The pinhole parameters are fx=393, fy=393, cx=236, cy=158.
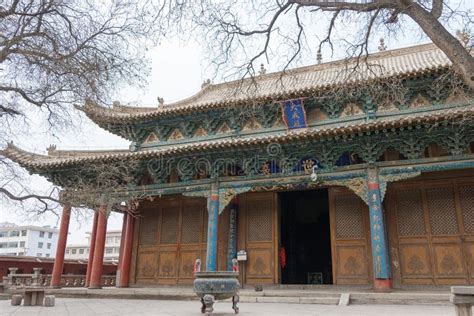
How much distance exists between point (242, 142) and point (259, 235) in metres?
2.82

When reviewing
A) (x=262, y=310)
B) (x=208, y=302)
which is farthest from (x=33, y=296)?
(x=262, y=310)

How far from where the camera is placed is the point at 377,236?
323 inches

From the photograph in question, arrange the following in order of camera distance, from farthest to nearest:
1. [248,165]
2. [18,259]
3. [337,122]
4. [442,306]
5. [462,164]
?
[18,259] → [337,122] → [248,165] → [462,164] → [442,306]

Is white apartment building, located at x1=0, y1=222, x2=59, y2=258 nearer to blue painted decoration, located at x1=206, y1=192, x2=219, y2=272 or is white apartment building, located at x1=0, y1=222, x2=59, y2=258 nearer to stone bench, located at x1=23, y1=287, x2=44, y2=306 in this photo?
blue painted decoration, located at x1=206, y1=192, x2=219, y2=272

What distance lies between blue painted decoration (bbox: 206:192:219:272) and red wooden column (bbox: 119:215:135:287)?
10.0ft

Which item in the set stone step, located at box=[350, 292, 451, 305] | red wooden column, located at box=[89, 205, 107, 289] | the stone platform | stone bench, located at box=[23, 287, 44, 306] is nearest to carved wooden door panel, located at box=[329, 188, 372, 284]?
the stone platform

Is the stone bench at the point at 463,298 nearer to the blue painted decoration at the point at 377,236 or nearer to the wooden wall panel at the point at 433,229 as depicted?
the blue painted decoration at the point at 377,236

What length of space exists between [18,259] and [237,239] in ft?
29.6

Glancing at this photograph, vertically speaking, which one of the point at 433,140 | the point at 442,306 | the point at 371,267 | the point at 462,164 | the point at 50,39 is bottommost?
the point at 442,306

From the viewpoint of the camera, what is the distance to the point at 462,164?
7.96 m

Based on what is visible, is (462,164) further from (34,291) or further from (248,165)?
(34,291)

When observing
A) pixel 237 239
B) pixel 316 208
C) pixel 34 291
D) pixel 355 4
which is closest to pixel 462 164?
pixel 355 4

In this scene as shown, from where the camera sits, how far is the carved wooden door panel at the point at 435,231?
8.46 metres

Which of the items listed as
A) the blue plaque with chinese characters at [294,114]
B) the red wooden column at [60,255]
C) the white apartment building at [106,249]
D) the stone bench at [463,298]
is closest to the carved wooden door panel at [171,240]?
the red wooden column at [60,255]
